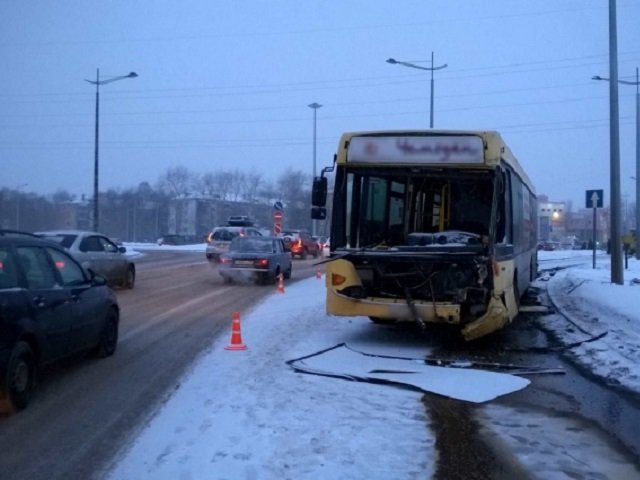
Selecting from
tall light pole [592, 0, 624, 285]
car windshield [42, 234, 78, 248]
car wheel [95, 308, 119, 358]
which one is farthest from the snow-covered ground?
car windshield [42, 234, 78, 248]

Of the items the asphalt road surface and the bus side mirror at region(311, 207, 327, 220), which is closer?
the asphalt road surface

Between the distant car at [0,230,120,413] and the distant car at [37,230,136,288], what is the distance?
9348mm

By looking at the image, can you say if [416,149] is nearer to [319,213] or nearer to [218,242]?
[319,213]

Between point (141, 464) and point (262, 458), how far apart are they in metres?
A: 0.89

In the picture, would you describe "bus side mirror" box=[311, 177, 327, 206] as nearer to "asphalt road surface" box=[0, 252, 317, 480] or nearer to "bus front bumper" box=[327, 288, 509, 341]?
"bus front bumper" box=[327, 288, 509, 341]

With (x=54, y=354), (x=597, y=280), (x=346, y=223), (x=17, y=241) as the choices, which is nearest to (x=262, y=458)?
(x=54, y=354)

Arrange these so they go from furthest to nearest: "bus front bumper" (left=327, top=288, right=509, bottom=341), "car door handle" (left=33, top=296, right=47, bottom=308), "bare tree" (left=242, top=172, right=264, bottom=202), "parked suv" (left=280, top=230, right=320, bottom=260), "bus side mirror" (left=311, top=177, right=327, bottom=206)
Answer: "bare tree" (left=242, top=172, right=264, bottom=202), "parked suv" (left=280, top=230, right=320, bottom=260), "bus side mirror" (left=311, top=177, right=327, bottom=206), "bus front bumper" (left=327, top=288, right=509, bottom=341), "car door handle" (left=33, top=296, right=47, bottom=308)

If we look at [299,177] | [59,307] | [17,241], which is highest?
[299,177]

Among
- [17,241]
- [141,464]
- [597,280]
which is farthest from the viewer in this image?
[597,280]

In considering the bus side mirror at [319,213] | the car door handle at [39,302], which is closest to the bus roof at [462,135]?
the bus side mirror at [319,213]

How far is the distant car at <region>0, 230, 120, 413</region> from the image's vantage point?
6.88 metres

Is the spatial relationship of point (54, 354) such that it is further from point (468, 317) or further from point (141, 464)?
point (468, 317)

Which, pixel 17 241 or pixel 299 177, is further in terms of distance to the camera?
pixel 299 177

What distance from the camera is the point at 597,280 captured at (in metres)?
21.2
